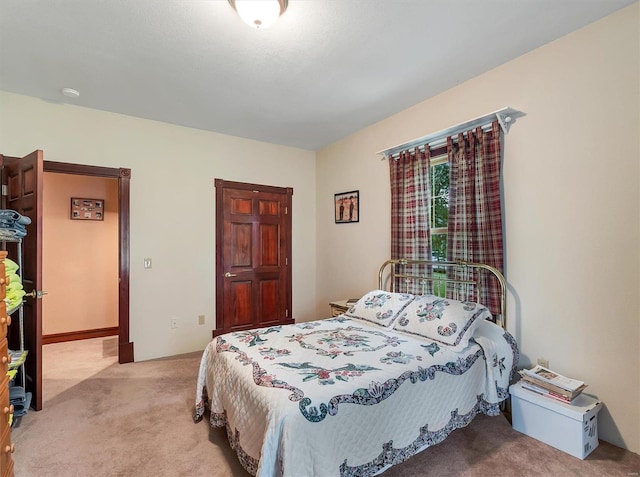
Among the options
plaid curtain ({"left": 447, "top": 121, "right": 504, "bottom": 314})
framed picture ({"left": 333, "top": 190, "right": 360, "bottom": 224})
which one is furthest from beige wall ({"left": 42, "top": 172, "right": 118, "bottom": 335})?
plaid curtain ({"left": 447, "top": 121, "right": 504, "bottom": 314})

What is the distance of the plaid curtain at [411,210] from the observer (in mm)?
3188

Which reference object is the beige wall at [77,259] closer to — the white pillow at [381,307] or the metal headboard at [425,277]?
the white pillow at [381,307]

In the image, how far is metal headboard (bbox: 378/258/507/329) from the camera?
2.52 meters

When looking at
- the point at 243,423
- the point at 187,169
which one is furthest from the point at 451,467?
the point at 187,169

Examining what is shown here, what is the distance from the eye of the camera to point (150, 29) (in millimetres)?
2113

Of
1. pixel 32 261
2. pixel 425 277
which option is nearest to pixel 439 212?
pixel 425 277

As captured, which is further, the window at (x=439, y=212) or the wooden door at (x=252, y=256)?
the wooden door at (x=252, y=256)

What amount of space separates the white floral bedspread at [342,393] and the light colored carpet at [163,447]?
16 cm

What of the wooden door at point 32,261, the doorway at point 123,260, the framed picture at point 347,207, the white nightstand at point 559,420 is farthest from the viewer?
the framed picture at point 347,207

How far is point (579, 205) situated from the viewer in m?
2.20

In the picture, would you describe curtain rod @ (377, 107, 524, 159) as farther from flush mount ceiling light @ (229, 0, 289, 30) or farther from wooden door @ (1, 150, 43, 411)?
wooden door @ (1, 150, 43, 411)

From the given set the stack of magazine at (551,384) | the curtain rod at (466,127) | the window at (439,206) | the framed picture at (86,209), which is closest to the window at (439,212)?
the window at (439,206)

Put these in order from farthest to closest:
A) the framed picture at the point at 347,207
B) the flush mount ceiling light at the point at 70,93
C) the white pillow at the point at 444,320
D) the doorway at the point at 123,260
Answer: the framed picture at the point at 347,207 < the doorway at the point at 123,260 < the flush mount ceiling light at the point at 70,93 < the white pillow at the point at 444,320

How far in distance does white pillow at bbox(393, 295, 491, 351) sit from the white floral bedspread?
85 millimetres
